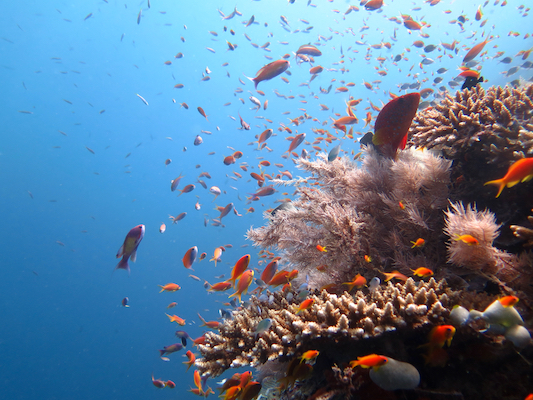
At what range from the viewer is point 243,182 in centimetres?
6912

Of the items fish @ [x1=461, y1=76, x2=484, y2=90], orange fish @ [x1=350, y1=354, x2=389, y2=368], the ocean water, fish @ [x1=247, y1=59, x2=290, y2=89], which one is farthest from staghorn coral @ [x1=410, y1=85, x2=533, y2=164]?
the ocean water

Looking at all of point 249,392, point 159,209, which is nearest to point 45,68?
point 159,209

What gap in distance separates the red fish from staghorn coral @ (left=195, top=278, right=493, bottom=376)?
1622mm

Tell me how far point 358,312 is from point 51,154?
241 ft

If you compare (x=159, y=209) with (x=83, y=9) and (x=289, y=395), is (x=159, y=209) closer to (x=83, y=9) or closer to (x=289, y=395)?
(x=83, y=9)

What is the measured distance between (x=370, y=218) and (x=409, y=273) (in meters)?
0.65

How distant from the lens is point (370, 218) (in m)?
2.47

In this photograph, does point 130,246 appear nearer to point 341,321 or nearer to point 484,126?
point 341,321

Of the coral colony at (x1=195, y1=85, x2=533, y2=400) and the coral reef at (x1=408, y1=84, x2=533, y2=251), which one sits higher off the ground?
the coral reef at (x1=408, y1=84, x2=533, y2=251)

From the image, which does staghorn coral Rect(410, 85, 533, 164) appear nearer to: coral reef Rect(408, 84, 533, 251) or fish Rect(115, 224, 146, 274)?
coral reef Rect(408, 84, 533, 251)

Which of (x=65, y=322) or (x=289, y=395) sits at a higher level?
(x=289, y=395)

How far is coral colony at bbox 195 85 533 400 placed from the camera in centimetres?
155

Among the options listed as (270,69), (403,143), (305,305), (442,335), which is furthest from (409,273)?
(270,69)

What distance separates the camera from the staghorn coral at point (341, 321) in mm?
1719
